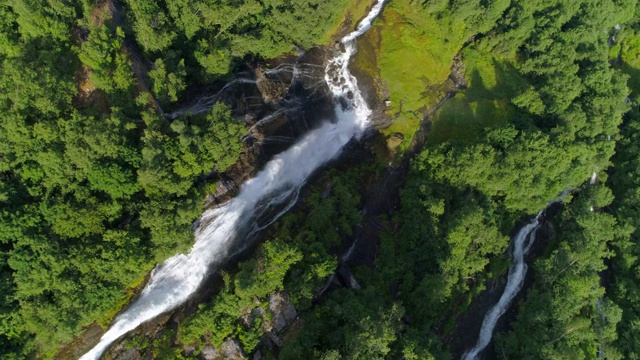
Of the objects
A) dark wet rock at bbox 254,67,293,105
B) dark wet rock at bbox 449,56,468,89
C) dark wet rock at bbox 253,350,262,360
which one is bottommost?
dark wet rock at bbox 253,350,262,360

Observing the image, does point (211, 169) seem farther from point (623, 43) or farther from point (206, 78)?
point (623, 43)

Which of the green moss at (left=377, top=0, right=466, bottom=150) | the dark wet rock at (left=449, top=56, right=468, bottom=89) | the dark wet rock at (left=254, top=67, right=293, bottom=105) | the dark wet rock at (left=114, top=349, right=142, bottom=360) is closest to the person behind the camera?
the dark wet rock at (left=114, top=349, right=142, bottom=360)

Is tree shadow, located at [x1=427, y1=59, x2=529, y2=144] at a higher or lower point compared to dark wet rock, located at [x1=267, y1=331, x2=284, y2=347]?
higher

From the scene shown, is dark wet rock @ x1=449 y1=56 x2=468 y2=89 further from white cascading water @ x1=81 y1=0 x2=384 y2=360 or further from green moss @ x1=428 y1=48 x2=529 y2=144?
white cascading water @ x1=81 y1=0 x2=384 y2=360

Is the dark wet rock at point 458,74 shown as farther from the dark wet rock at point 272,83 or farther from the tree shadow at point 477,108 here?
the dark wet rock at point 272,83

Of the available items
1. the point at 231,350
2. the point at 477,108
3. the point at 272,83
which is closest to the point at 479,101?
the point at 477,108

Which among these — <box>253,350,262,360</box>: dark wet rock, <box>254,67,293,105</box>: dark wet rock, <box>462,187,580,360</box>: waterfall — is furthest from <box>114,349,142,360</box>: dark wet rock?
<box>462,187,580,360</box>: waterfall

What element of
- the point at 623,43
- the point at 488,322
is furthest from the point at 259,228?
the point at 623,43

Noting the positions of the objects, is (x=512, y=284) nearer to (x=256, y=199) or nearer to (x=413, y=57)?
(x=413, y=57)
